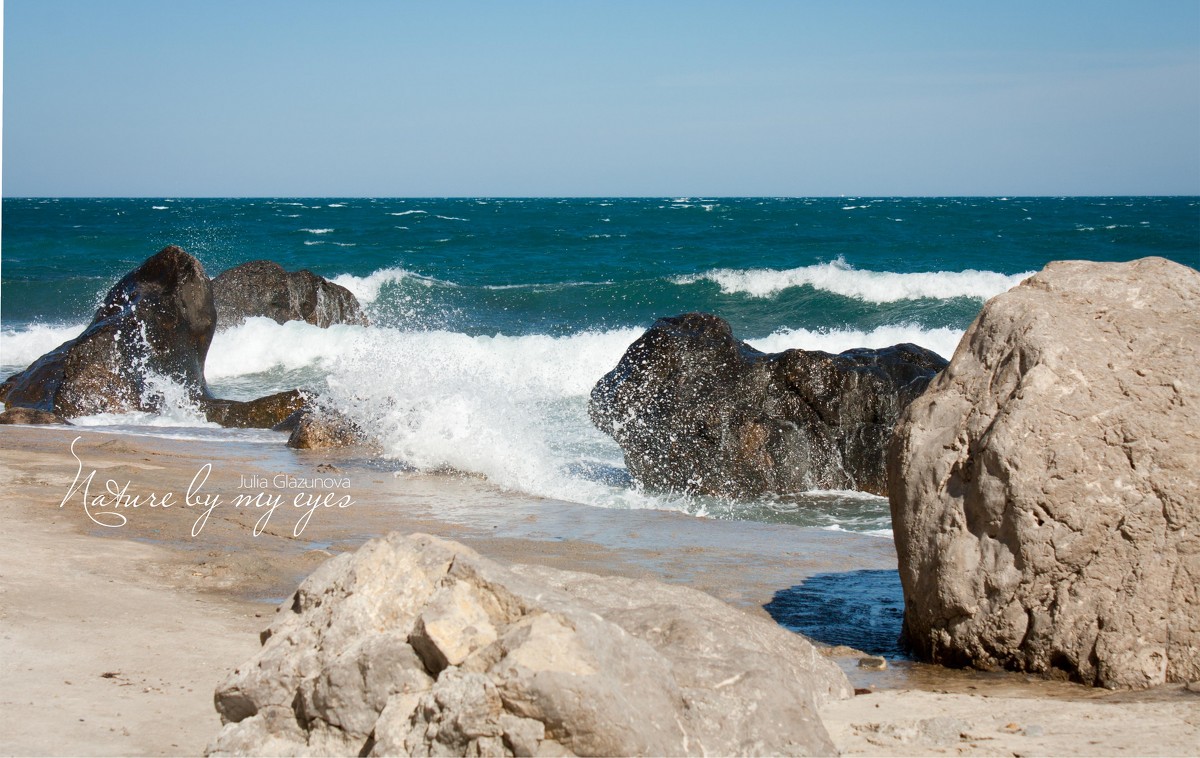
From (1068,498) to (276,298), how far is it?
628 inches

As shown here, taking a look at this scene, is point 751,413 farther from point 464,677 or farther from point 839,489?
point 464,677

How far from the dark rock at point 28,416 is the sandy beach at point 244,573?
954 mm

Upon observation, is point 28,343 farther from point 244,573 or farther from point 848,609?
point 848,609

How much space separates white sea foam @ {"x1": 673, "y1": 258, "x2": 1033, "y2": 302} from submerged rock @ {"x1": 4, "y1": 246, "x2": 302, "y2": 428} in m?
15.6

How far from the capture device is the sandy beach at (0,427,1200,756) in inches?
133

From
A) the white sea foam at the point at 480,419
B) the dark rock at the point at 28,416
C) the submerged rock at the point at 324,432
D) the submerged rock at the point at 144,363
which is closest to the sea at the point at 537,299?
the white sea foam at the point at 480,419

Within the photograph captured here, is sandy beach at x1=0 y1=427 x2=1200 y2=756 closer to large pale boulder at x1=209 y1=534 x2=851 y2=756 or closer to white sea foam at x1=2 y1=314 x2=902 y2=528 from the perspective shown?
large pale boulder at x1=209 y1=534 x2=851 y2=756

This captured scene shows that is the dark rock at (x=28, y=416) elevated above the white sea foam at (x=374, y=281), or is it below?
below

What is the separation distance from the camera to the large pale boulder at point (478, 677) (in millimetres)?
2625

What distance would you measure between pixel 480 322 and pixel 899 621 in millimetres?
18459

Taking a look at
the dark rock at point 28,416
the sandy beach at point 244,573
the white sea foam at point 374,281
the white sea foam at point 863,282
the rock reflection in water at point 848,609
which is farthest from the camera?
the white sea foam at point 374,281

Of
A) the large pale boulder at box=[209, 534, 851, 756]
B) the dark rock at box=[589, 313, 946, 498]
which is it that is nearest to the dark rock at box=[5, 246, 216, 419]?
the dark rock at box=[589, 313, 946, 498]

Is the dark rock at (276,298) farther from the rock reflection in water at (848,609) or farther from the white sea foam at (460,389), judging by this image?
the rock reflection in water at (848,609)

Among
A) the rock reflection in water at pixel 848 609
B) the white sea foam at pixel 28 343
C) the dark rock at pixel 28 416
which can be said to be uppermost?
the rock reflection in water at pixel 848 609
